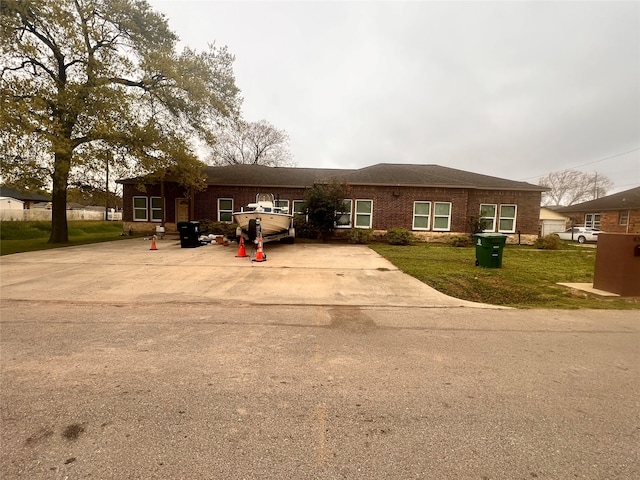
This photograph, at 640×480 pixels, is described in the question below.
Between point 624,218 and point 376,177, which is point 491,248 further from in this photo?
point 624,218

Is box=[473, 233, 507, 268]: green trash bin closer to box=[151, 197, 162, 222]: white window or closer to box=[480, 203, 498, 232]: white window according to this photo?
box=[480, 203, 498, 232]: white window

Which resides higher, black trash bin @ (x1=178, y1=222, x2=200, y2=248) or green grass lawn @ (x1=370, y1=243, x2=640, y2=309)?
black trash bin @ (x1=178, y1=222, x2=200, y2=248)

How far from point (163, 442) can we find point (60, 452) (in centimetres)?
62

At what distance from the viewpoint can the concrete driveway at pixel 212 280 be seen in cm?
597

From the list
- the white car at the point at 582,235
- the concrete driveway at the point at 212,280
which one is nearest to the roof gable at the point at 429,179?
the concrete driveway at the point at 212,280

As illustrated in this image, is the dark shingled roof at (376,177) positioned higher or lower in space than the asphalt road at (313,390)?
higher

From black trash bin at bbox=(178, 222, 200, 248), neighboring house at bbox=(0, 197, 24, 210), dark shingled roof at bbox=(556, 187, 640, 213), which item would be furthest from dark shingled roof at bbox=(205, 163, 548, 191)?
neighboring house at bbox=(0, 197, 24, 210)

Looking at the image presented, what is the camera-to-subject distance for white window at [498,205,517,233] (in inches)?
742

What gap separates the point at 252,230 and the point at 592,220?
34.8m

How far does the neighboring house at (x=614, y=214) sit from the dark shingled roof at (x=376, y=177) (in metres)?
12.9

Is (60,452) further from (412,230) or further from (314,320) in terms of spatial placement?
(412,230)

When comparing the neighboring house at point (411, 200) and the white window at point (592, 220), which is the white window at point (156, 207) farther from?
the white window at point (592, 220)

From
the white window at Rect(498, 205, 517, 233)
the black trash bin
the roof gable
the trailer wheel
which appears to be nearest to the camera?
the trailer wheel

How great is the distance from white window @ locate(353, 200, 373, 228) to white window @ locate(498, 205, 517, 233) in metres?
8.07
